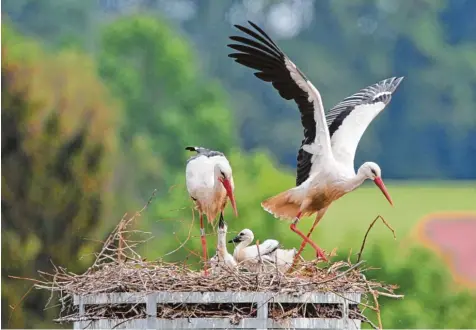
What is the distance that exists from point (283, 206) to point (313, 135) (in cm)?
50

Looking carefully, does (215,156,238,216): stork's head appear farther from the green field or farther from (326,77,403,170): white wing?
the green field

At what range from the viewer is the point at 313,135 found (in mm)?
6512

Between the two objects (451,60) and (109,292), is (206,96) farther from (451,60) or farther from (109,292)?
(109,292)

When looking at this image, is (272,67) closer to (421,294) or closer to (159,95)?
(421,294)

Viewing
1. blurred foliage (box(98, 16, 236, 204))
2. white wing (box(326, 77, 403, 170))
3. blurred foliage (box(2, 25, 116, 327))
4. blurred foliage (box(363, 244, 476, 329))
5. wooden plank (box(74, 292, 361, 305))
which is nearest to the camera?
wooden plank (box(74, 292, 361, 305))

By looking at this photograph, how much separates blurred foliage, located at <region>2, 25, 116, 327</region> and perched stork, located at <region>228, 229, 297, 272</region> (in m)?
11.7

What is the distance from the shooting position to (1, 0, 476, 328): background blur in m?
21.0

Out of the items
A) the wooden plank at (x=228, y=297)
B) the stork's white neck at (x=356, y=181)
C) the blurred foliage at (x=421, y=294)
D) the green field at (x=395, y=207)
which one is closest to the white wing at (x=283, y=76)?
the stork's white neck at (x=356, y=181)

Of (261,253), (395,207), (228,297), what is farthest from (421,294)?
(228,297)

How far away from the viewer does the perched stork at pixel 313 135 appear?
6.31 m

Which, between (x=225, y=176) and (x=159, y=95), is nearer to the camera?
(x=225, y=176)

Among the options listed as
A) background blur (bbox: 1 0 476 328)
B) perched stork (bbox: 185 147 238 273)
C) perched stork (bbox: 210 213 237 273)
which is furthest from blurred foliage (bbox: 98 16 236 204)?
perched stork (bbox: 210 213 237 273)

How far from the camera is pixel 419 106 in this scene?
3169cm

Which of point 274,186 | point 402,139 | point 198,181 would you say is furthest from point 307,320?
point 402,139
